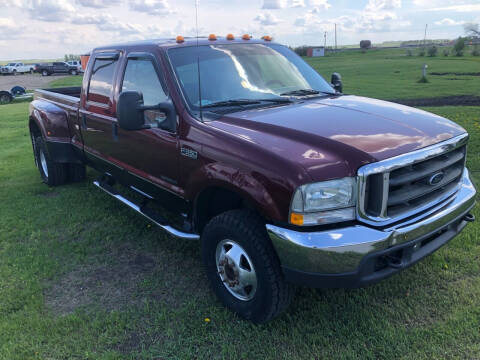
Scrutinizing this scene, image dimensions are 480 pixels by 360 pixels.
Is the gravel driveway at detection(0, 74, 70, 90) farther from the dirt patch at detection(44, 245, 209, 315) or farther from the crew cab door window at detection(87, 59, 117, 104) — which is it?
the dirt patch at detection(44, 245, 209, 315)

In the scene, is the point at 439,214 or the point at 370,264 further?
the point at 439,214

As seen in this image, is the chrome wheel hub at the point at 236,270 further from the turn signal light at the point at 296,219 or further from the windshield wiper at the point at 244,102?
the windshield wiper at the point at 244,102

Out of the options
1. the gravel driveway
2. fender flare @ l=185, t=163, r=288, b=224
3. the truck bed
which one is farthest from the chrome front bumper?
the gravel driveway

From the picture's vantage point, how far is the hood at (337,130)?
2629 mm

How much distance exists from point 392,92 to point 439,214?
47.8ft

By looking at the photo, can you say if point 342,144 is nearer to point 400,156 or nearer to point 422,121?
point 400,156

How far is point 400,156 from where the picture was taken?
2.66 meters

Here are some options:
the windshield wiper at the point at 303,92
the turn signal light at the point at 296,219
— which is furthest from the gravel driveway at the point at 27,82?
the turn signal light at the point at 296,219

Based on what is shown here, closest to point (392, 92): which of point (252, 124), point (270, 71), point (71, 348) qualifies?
point (270, 71)

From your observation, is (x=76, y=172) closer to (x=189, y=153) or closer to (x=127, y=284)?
(x=127, y=284)

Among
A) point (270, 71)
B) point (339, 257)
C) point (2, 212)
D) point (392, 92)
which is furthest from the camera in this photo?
point (392, 92)

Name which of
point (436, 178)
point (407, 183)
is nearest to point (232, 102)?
point (407, 183)

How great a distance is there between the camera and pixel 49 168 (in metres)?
6.32

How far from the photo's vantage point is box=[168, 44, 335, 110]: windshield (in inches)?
143
